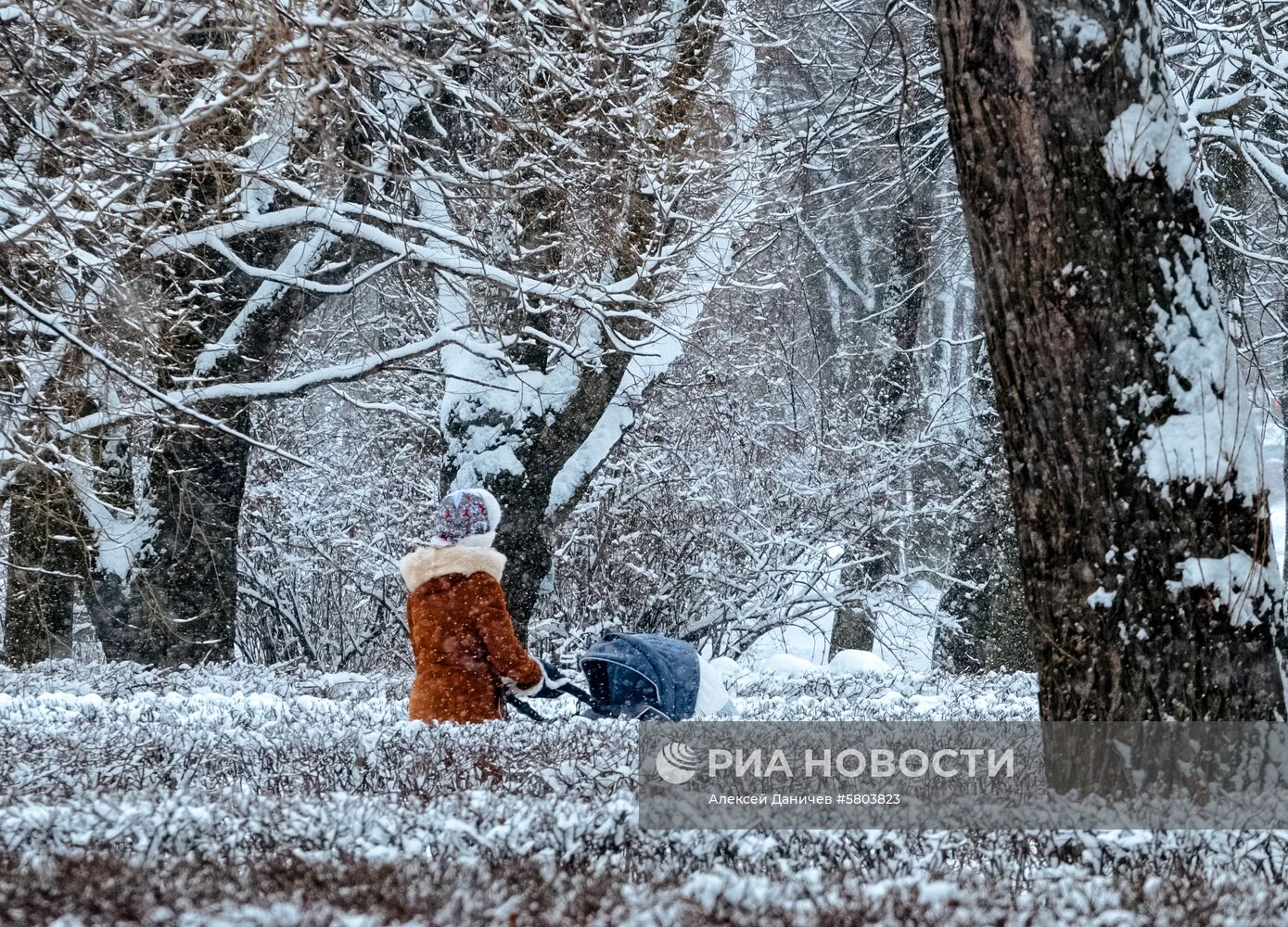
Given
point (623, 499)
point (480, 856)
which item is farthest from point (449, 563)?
point (623, 499)

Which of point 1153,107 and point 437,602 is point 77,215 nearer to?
point 437,602

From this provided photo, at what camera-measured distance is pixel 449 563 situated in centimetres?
559

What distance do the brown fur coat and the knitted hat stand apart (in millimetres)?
50

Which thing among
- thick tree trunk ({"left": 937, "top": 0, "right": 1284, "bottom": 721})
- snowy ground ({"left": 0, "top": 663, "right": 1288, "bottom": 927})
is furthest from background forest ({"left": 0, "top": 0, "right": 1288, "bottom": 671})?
snowy ground ({"left": 0, "top": 663, "right": 1288, "bottom": 927})

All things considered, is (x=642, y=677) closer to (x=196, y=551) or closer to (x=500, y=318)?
(x=500, y=318)

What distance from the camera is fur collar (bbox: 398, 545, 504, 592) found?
558 cm

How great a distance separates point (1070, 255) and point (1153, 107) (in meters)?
0.54

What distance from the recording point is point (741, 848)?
3156 millimetres

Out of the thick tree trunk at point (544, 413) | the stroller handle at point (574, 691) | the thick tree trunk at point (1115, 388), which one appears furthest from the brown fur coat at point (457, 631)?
the thick tree trunk at point (544, 413)

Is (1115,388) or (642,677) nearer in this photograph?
(1115,388)

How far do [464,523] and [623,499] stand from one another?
8049 millimetres

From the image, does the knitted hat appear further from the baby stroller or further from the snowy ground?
the snowy ground

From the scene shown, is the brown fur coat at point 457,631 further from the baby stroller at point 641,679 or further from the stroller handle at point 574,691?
the baby stroller at point 641,679

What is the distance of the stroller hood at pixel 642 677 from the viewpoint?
566 cm
